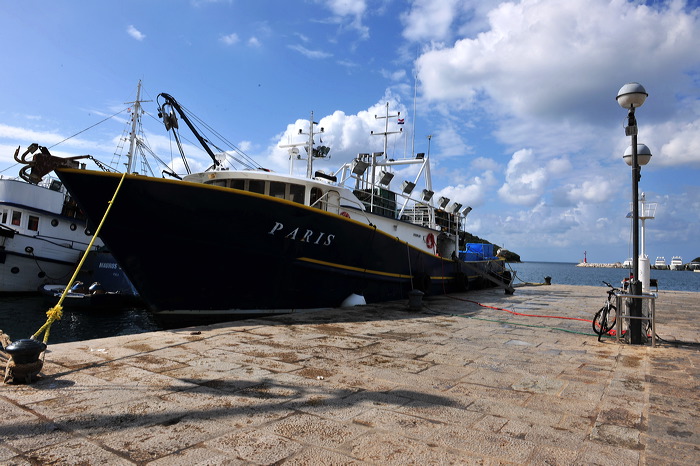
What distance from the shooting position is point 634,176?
21.4 ft

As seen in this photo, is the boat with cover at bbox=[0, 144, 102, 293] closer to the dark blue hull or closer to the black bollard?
the dark blue hull

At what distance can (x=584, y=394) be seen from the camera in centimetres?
375

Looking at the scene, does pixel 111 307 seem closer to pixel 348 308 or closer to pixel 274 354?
pixel 348 308

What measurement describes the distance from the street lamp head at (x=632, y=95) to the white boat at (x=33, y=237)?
2283cm

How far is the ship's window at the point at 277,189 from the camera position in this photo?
9.30 metres

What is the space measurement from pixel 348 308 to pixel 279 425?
665cm

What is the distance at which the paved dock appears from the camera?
249 centimetres

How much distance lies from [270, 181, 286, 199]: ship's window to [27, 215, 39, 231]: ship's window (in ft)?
54.7

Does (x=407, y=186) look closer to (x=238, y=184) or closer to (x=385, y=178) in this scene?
(x=385, y=178)

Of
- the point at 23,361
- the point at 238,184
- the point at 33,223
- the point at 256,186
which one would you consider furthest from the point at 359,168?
the point at 33,223

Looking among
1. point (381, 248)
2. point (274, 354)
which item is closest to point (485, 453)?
point (274, 354)

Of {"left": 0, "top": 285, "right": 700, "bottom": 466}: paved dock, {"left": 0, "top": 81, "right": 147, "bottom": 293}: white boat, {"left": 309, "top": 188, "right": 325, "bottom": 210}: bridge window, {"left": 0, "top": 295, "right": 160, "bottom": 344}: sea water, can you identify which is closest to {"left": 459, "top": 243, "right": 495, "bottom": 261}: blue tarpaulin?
{"left": 309, "top": 188, "right": 325, "bottom": 210}: bridge window

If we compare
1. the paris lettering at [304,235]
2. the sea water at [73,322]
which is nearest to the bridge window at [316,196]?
the paris lettering at [304,235]

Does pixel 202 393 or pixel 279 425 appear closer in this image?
pixel 279 425
